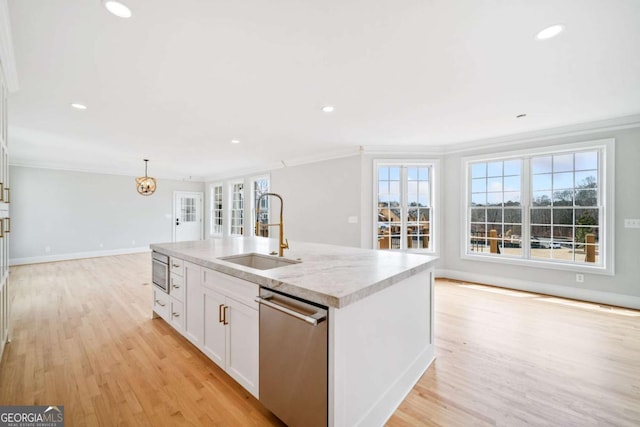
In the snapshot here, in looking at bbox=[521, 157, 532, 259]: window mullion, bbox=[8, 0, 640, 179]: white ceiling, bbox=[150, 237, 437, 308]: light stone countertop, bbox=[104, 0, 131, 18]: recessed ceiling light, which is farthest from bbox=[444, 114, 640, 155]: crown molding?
bbox=[104, 0, 131, 18]: recessed ceiling light

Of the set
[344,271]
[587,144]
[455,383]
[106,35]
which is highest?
[106,35]

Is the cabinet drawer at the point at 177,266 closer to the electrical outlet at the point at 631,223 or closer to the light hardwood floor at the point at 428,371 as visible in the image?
the light hardwood floor at the point at 428,371

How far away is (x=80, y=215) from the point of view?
681 centimetres

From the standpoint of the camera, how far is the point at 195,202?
9.12m

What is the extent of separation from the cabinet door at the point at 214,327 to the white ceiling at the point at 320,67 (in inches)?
74.7

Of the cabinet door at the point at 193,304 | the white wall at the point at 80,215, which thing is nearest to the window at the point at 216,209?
the white wall at the point at 80,215

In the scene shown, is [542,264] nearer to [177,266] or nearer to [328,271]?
[328,271]

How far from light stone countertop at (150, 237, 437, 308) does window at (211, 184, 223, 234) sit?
6.52 meters

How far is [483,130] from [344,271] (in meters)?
3.64

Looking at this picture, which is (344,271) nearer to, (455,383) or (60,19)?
(455,383)

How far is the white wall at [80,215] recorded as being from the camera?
240 inches

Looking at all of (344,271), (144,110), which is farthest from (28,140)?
(344,271)

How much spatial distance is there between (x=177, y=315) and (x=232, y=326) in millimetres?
1093

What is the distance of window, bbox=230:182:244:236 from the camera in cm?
791
